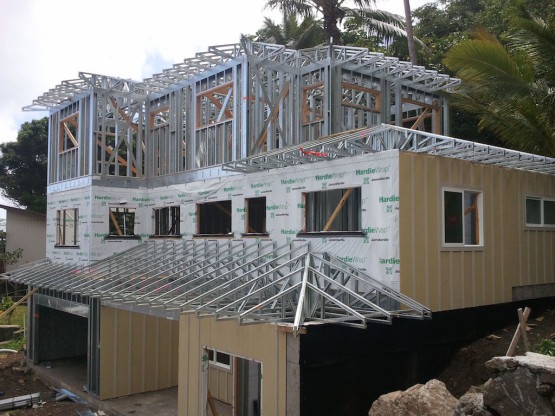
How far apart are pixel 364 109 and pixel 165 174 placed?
6152 mm

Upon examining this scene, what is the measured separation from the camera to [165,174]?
633 inches

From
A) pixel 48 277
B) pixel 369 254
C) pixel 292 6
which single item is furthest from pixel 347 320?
pixel 292 6

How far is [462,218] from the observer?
10.4m

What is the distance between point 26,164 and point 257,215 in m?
27.1

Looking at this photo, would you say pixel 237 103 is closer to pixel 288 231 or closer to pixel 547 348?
pixel 288 231

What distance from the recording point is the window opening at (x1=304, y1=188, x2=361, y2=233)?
35.8ft

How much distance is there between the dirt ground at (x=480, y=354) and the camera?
373 inches

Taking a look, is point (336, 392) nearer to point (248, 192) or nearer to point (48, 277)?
point (248, 192)

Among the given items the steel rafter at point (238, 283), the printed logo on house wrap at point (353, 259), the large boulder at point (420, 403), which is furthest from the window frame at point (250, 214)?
the large boulder at point (420, 403)

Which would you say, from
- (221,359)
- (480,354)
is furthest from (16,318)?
(480,354)

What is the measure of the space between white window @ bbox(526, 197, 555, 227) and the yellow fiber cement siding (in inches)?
6.7

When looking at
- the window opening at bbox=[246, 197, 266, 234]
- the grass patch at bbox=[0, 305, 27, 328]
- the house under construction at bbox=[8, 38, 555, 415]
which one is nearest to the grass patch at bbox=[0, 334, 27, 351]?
the grass patch at bbox=[0, 305, 27, 328]

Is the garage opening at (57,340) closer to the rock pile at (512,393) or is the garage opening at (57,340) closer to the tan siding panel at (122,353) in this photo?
the tan siding panel at (122,353)

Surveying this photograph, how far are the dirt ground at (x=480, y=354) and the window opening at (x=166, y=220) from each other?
29.6ft
